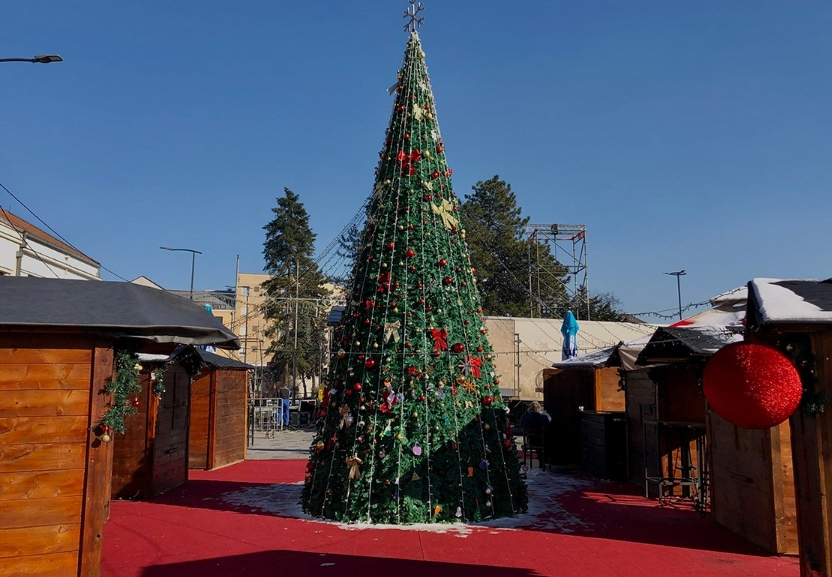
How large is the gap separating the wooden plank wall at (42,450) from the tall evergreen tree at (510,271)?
30.5 meters

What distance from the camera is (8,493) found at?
5.02 m

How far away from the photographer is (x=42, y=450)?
16.8 ft

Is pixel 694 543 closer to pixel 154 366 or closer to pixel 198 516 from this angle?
pixel 198 516

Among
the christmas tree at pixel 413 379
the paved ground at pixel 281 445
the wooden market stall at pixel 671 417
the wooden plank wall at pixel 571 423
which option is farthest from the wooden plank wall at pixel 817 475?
the paved ground at pixel 281 445

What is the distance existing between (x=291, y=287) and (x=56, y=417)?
29289 mm

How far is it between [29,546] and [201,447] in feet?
30.0

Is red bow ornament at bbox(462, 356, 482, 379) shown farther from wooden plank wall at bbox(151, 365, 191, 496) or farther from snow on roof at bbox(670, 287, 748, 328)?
wooden plank wall at bbox(151, 365, 191, 496)

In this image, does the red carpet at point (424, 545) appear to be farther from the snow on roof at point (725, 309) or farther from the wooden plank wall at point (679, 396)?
the snow on roof at point (725, 309)

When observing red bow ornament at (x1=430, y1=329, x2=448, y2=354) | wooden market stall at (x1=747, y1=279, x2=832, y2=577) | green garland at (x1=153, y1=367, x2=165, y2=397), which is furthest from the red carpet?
red bow ornament at (x1=430, y1=329, x2=448, y2=354)

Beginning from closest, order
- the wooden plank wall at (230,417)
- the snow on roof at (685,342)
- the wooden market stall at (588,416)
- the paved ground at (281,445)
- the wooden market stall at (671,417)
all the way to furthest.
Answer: the snow on roof at (685,342) < the wooden market stall at (671,417) < the wooden market stall at (588,416) < the wooden plank wall at (230,417) < the paved ground at (281,445)

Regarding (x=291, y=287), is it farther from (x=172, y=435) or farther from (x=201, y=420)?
(x=172, y=435)

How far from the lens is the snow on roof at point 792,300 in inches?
169

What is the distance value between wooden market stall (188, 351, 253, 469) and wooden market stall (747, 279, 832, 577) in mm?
10665

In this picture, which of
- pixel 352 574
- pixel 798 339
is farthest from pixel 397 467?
pixel 798 339
